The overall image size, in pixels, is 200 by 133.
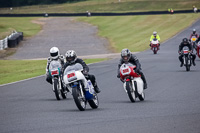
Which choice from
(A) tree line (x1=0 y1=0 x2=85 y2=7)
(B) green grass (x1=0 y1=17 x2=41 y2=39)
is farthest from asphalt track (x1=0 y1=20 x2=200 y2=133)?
(A) tree line (x1=0 y1=0 x2=85 y2=7)

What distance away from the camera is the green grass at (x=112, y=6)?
287 feet

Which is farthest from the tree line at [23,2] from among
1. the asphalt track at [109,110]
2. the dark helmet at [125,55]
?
the dark helmet at [125,55]

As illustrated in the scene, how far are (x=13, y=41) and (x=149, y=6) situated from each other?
46.4 m

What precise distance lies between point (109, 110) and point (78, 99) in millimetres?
790

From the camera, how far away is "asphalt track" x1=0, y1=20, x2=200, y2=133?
8.85 meters

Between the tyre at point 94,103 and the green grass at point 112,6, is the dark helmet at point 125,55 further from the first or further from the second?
the green grass at point 112,6

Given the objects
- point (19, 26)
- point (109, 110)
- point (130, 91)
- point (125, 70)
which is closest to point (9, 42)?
point (19, 26)

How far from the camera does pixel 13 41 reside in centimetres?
4672

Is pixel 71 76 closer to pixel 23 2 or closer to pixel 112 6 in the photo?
pixel 112 6

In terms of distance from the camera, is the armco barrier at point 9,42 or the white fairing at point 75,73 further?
the armco barrier at point 9,42

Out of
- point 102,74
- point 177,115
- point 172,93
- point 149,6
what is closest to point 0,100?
point 172,93

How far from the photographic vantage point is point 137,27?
64.4 metres

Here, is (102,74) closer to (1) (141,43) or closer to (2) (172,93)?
(2) (172,93)

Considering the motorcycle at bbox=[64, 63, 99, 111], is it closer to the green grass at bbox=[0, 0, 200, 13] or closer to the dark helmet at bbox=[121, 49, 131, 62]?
the dark helmet at bbox=[121, 49, 131, 62]
